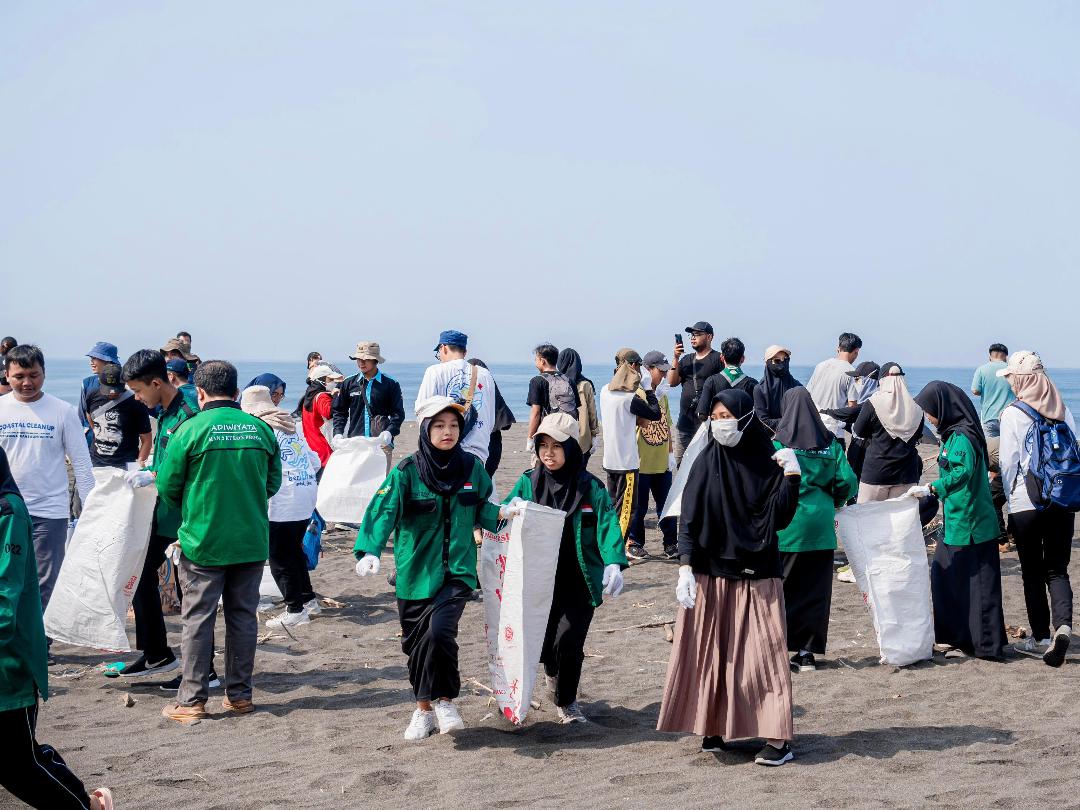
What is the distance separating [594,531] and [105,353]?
4577mm

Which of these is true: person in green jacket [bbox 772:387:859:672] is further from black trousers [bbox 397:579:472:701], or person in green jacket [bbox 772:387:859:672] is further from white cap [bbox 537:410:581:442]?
black trousers [bbox 397:579:472:701]

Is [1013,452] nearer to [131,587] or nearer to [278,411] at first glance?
[278,411]

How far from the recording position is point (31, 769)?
12.8 feet

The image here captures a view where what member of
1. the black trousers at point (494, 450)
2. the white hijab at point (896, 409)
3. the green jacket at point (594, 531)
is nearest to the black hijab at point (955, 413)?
the white hijab at point (896, 409)

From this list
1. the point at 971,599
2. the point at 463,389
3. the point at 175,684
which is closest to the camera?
the point at 175,684

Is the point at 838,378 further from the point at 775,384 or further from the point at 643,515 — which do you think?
the point at 643,515

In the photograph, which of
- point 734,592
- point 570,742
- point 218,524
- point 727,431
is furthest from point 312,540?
point 727,431

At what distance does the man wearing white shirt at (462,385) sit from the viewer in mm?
8820

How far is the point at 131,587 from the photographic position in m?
6.44

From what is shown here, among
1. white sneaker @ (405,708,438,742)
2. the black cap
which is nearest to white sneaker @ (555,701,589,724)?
white sneaker @ (405,708,438,742)

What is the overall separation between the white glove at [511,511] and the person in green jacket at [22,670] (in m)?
2.33

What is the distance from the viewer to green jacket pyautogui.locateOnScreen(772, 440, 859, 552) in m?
7.07

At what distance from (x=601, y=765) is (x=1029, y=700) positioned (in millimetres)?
2735

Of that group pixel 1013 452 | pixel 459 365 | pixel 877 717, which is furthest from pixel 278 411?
pixel 1013 452
